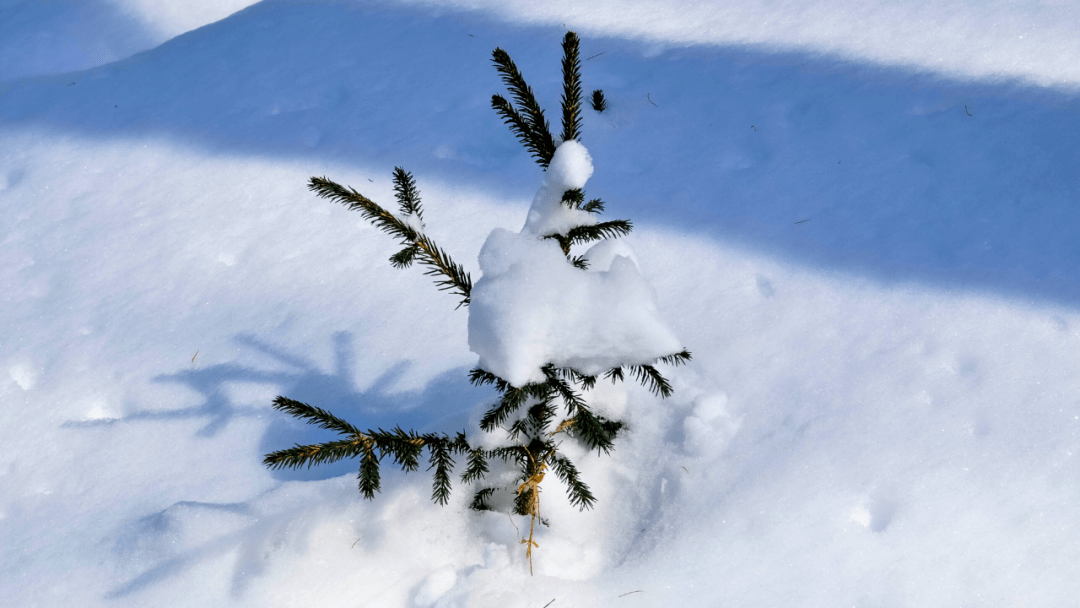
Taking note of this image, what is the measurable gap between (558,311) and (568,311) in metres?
0.02

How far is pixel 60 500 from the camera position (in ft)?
6.20

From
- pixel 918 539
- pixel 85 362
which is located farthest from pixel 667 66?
pixel 85 362

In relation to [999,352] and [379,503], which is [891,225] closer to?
[999,352]

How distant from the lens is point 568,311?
3.81 ft

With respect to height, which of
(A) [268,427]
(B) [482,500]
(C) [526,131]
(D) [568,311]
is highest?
(C) [526,131]

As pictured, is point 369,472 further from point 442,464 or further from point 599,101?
point 599,101

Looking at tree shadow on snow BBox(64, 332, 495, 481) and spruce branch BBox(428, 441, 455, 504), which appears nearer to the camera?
spruce branch BBox(428, 441, 455, 504)

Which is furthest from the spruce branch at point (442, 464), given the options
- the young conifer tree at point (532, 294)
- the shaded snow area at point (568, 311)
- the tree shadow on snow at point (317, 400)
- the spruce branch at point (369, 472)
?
the tree shadow on snow at point (317, 400)

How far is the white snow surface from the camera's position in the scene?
1.14m

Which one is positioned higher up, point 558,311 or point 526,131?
point 526,131

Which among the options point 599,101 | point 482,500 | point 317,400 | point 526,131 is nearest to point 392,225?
point 526,131

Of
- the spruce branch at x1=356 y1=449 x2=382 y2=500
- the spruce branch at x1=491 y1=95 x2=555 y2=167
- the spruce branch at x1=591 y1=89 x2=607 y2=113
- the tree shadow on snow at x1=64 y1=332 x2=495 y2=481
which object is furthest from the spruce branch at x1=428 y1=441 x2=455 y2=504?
the spruce branch at x1=591 y1=89 x2=607 y2=113

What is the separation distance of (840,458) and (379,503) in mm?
1258

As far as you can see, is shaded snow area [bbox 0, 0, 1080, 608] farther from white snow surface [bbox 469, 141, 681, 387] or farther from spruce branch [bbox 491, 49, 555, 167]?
spruce branch [bbox 491, 49, 555, 167]
